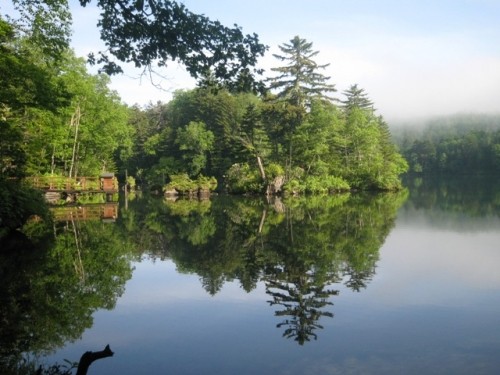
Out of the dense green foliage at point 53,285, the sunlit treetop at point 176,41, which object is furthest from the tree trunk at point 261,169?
the sunlit treetop at point 176,41

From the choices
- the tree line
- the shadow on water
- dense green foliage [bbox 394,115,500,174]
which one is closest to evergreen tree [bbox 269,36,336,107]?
the tree line

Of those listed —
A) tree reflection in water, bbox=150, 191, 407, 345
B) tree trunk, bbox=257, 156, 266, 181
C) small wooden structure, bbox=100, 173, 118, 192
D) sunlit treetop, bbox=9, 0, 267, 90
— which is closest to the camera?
sunlit treetop, bbox=9, 0, 267, 90

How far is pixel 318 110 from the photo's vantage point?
48.4m

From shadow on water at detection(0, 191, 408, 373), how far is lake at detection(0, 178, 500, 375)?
47 mm

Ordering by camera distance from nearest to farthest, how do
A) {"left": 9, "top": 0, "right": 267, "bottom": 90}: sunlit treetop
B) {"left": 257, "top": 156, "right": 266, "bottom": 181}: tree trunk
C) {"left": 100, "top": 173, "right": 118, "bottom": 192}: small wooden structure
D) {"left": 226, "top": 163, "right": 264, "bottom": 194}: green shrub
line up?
{"left": 9, "top": 0, "right": 267, "bottom": 90}: sunlit treetop, {"left": 100, "top": 173, "right": 118, "bottom": 192}: small wooden structure, {"left": 257, "top": 156, "right": 266, "bottom": 181}: tree trunk, {"left": 226, "top": 163, "right": 264, "bottom": 194}: green shrub

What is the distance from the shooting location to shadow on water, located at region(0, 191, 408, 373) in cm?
802

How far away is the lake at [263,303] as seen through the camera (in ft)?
21.6

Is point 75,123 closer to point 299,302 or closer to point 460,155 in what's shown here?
point 299,302

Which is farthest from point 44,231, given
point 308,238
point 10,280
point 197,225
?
point 308,238

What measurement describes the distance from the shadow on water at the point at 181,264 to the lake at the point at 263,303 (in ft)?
0.16

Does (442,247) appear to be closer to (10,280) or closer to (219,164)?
(10,280)

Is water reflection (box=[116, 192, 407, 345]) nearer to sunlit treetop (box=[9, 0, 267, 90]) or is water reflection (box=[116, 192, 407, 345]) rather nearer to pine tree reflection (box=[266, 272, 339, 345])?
pine tree reflection (box=[266, 272, 339, 345])

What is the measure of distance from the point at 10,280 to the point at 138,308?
3556 millimetres

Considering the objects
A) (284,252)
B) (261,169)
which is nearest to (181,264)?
(284,252)
